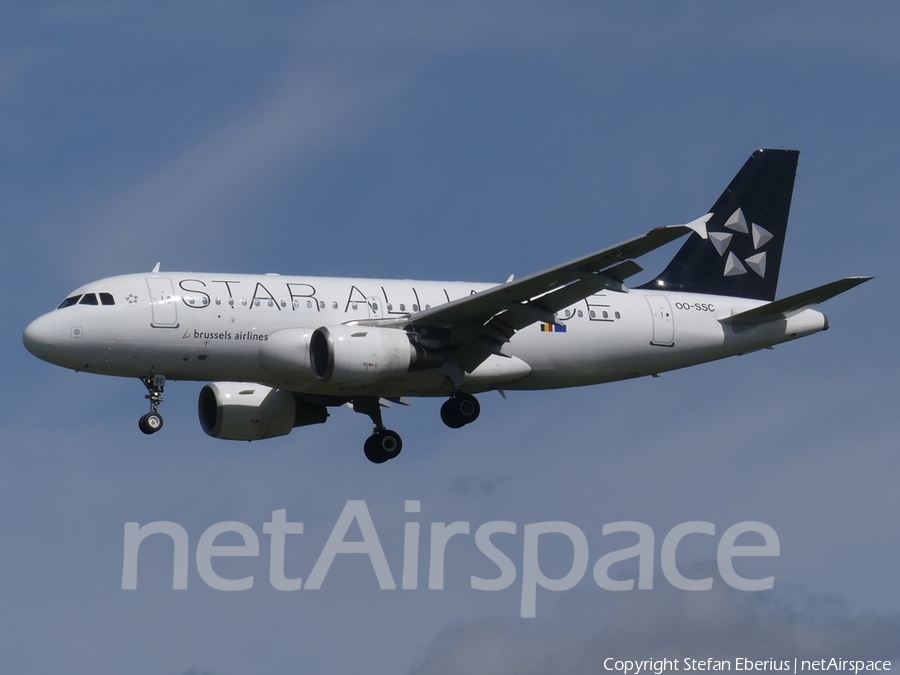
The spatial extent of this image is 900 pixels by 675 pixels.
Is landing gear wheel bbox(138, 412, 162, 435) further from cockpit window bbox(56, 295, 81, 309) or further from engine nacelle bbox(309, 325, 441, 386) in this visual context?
engine nacelle bbox(309, 325, 441, 386)

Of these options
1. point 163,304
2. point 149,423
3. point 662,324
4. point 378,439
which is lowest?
point 149,423

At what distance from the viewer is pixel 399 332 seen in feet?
132

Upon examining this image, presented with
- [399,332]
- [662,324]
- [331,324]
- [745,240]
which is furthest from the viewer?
[745,240]

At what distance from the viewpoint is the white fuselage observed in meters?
39.4

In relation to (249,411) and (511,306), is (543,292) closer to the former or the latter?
(511,306)

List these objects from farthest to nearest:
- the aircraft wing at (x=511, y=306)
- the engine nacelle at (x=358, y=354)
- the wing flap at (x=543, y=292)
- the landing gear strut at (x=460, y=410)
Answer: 1. the landing gear strut at (x=460, y=410)
2. the engine nacelle at (x=358, y=354)
3. the aircraft wing at (x=511, y=306)
4. the wing flap at (x=543, y=292)

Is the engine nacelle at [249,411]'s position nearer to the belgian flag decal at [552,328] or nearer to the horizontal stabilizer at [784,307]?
the belgian flag decal at [552,328]

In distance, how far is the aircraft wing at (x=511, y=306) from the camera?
37.3m

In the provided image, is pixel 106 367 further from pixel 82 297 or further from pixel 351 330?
pixel 351 330

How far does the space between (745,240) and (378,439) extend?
511 inches

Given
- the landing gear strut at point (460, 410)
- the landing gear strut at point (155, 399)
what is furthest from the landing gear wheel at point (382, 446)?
the landing gear strut at point (155, 399)

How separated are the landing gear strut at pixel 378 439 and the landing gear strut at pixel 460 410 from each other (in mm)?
2090

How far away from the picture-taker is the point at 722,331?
1770 inches

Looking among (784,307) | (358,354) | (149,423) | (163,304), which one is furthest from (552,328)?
(149,423)
